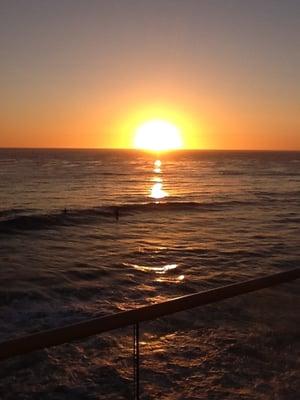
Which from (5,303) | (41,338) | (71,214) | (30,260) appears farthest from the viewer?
(71,214)

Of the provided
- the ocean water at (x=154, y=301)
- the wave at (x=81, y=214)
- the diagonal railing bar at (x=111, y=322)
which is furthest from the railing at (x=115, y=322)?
the wave at (x=81, y=214)

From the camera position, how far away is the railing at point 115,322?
2.17 meters

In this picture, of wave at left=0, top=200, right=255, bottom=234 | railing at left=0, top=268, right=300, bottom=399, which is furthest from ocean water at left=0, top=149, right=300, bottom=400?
railing at left=0, top=268, right=300, bottom=399

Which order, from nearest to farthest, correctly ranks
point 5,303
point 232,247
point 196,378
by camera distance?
1. point 196,378
2. point 5,303
3. point 232,247

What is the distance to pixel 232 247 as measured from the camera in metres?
19.0

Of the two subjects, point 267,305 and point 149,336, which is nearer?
point 149,336

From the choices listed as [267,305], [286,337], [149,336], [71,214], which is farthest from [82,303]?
[71,214]

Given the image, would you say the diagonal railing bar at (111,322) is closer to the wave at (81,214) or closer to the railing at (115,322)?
the railing at (115,322)

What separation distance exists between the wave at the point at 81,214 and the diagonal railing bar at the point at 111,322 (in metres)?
22.7

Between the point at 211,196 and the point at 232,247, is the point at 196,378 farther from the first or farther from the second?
the point at 211,196

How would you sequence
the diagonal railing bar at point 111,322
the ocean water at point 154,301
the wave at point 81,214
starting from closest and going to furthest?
the diagonal railing bar at point 111,322 < the ocean water at point 154,301 < the wave at point 81,214

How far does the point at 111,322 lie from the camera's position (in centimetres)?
244

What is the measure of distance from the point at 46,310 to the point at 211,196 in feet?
119

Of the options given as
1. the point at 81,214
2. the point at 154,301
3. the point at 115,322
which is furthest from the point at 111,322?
the point at 81,214
